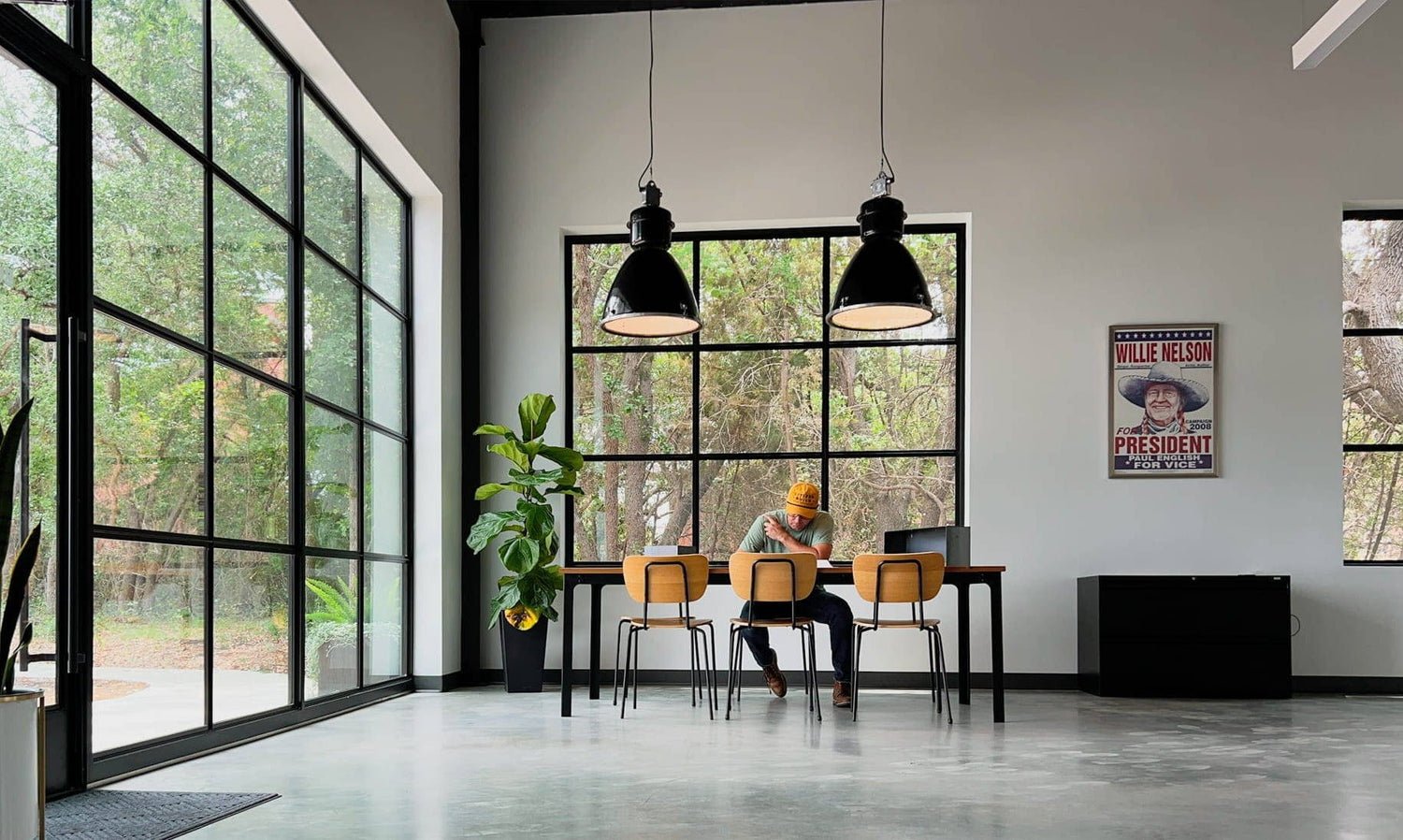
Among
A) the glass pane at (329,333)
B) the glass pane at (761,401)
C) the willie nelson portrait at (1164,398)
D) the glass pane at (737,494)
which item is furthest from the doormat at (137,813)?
the willie nelson portrait at (1164,398)

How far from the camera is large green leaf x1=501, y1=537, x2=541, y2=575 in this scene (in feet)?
24.1

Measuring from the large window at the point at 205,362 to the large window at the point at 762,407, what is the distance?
1.78 metres

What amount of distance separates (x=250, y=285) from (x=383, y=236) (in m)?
1.97

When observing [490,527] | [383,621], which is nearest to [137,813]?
[383,621]

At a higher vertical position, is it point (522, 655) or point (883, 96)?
point (883, 96)

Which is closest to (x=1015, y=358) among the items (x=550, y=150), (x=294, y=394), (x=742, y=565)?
(x=742, y=565)

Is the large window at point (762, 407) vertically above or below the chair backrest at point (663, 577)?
above

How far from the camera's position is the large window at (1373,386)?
7.68 meters

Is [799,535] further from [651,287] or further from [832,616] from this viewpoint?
[651,287]

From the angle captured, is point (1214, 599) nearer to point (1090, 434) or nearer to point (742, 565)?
point (1090, 434)

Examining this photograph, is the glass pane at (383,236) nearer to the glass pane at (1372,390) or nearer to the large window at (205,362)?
the large window at (205,362)

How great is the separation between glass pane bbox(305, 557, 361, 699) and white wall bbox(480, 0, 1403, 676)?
5.58 ft

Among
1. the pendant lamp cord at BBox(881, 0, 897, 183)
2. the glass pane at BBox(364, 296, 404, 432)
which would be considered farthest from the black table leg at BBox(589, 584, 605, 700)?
the pendant lamp cord at BBox(881, 0, 897, 183)

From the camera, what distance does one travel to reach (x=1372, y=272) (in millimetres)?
7805
